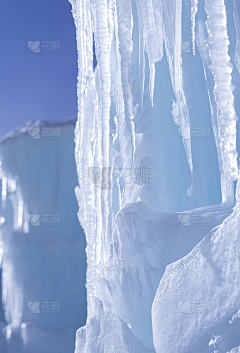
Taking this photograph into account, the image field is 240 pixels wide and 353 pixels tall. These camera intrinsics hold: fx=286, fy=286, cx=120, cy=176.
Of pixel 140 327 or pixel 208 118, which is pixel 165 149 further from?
pixel 140 327

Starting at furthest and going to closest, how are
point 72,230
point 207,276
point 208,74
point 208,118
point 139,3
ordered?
1. point 72,230
2. point 139,3
3. point 208,118
4. point 208,74
5. point 207,276

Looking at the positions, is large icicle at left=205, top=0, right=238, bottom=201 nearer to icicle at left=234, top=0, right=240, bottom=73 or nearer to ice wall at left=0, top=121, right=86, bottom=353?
icicle at left=234, top=0, right=240, bottom=73

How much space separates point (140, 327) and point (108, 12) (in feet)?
4.63

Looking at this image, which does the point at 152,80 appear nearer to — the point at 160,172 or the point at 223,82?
the point at 160,172

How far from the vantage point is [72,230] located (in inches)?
112

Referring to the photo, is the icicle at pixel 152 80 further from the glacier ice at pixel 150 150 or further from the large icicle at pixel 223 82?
the large icicle at pixel 223 82

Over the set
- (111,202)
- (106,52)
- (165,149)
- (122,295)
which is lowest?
(122,295)

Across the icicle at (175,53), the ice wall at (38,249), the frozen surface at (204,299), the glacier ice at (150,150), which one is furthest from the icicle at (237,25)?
the ice wall at (38,249)

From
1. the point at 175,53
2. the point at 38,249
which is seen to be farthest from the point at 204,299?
the point at 38,249

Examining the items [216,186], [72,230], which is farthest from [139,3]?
[72,230]

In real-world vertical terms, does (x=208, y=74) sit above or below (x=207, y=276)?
above

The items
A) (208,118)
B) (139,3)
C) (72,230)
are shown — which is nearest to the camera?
(208,118)

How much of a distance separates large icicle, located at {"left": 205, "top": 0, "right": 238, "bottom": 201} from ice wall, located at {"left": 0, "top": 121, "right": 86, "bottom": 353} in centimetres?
189

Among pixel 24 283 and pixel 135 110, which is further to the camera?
pixel 24 283
